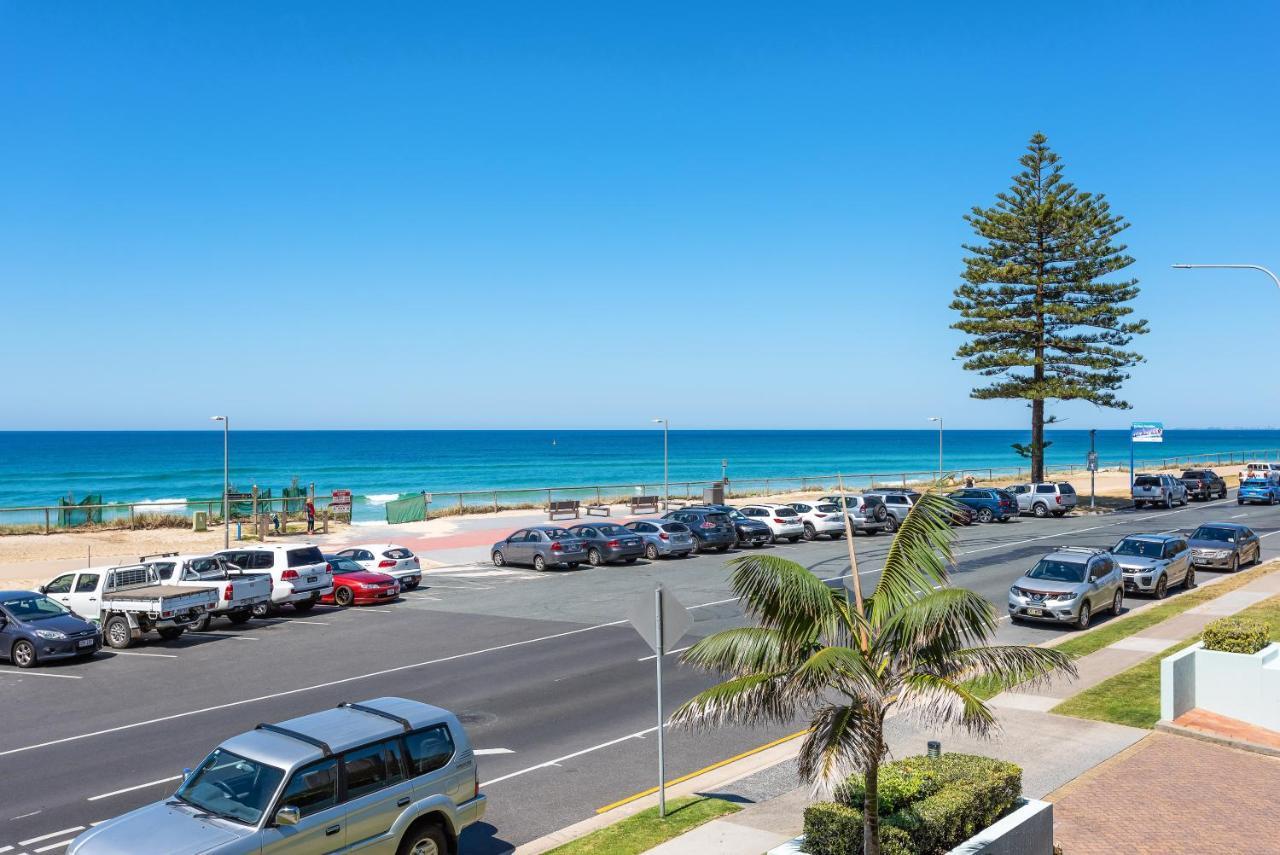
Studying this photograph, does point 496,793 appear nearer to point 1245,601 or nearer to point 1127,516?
point 1245,601

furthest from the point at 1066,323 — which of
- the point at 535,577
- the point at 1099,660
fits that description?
the point at 1099,660

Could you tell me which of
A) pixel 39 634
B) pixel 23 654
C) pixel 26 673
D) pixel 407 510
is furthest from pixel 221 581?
pixel 407 510

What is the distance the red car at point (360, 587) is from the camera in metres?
28.7

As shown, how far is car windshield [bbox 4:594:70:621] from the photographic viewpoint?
70.8ft

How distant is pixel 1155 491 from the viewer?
5556 centimetres

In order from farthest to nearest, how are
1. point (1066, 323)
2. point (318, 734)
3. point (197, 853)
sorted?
1. point (1066, 323)
2. point (318, 734)
3. point (197, 853)

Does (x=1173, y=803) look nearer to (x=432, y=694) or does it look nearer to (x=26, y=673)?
(x=432, y=694)

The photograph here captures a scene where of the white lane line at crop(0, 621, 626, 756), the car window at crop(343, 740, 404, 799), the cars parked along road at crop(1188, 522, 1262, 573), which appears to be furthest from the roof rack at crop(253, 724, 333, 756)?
the cars parked along road at crop(1188, 522, 1262, 573)

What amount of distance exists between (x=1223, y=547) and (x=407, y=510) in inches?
1405

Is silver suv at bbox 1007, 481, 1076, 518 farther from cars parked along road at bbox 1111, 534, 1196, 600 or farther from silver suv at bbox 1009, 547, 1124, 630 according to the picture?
silver suv at bbox 1009, 547, 1124, 630

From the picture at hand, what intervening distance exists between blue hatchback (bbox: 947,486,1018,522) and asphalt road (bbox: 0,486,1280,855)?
60.9 ft

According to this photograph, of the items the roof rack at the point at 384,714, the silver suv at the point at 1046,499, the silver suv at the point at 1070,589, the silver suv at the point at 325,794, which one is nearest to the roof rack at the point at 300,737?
the silver suv at the point at 325,794

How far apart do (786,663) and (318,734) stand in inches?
175

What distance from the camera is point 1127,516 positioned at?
51188 millimetres
